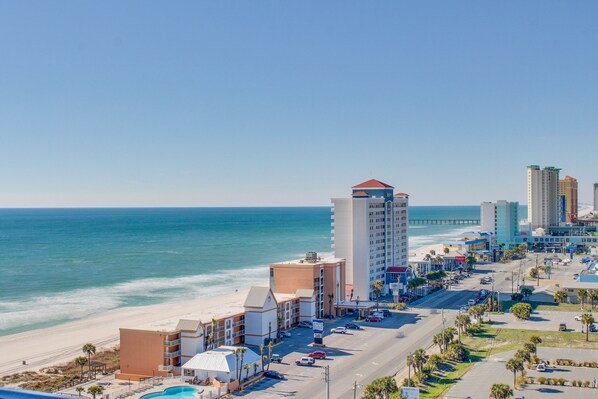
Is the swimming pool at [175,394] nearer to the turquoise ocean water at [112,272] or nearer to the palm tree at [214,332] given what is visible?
the palm tree at [214,332]

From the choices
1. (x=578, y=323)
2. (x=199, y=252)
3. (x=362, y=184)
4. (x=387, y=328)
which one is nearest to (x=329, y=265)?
(x=387, y=328)

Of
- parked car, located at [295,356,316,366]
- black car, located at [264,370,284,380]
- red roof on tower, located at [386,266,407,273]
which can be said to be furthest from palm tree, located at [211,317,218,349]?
red roof on tower, located at [386,266,407,273]

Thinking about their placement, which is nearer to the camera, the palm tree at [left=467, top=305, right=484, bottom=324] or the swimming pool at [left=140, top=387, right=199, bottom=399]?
the swimming pool at [left=140, top=387, right=199, bottom=399]

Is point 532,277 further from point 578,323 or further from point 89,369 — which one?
point 89,369

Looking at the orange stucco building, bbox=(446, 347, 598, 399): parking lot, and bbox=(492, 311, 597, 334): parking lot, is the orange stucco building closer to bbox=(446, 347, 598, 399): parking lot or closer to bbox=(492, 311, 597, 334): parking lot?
bbox=(446, 347, 598, 399): parking lot

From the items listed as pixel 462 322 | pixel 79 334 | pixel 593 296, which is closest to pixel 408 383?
pixel 462 322

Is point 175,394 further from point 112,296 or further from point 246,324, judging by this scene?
point 112,296

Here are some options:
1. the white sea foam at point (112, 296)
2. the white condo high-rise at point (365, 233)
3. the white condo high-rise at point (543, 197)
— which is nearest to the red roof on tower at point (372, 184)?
the white condo high-rise at point (365, 233)
